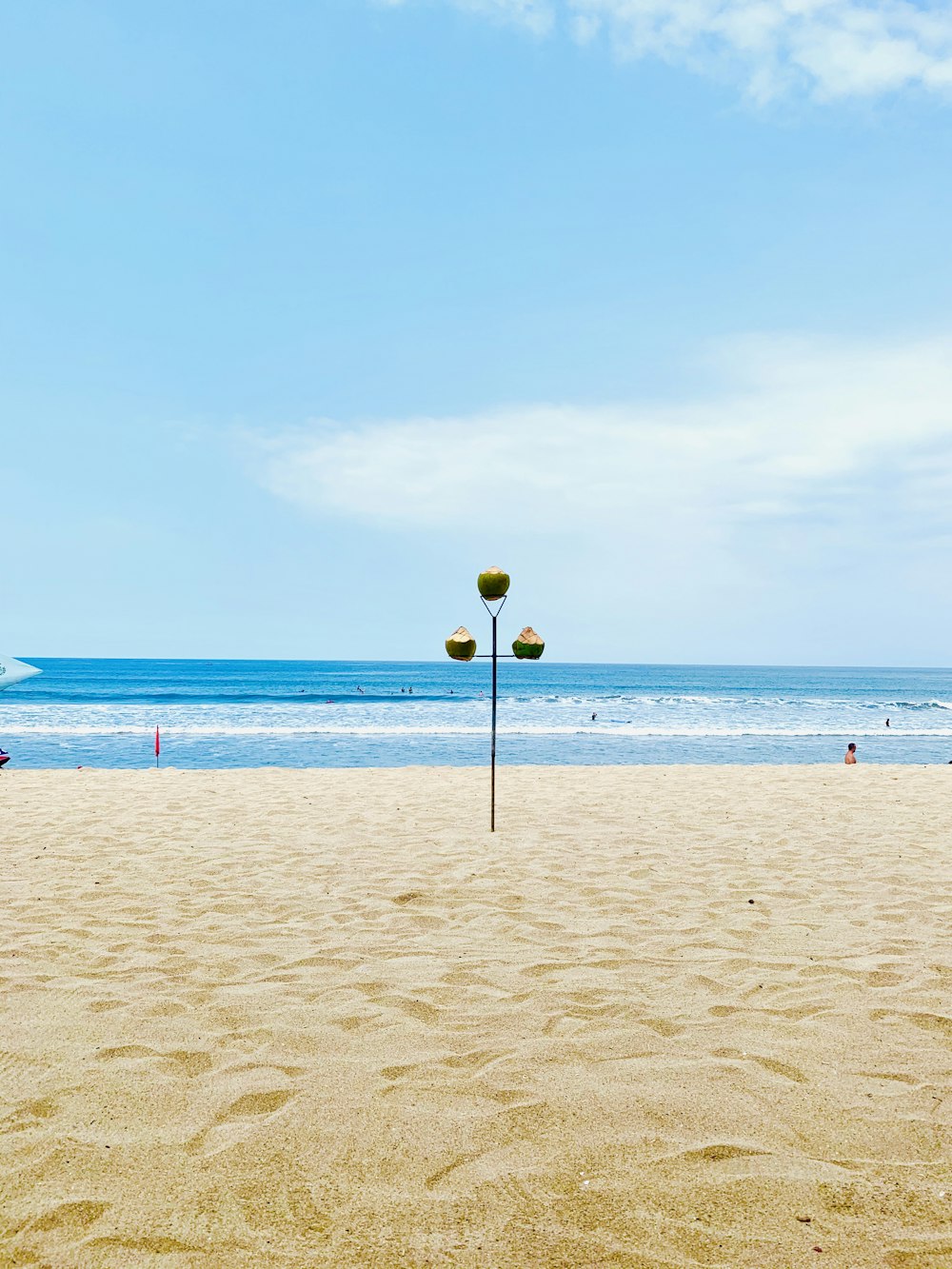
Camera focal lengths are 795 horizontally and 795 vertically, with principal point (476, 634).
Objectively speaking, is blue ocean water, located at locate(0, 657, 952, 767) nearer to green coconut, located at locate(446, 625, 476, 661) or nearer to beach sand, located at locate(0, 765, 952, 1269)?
green coconut, located at locate(446, 625, 476, 661)

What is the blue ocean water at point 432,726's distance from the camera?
2080 cm

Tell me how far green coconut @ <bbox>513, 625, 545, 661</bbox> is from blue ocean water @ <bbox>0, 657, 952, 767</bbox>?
11183 millimetres

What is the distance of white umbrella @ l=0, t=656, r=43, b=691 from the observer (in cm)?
922

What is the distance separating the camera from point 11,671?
948 cm

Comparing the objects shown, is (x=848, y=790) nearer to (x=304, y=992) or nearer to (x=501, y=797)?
(x=501, y=797)

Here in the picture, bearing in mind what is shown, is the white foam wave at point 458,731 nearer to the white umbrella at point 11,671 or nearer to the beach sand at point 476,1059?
the white umbrella at point 11,671

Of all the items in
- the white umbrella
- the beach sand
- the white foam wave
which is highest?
the white umbrella

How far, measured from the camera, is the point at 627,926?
5.35 meters

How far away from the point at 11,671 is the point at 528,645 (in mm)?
6201

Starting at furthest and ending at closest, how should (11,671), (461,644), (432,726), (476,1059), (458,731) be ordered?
(432,726) → (458,731) → (11,671) → (461,644) → (476,1059)

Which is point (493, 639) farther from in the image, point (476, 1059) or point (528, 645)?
point (476, 1059)

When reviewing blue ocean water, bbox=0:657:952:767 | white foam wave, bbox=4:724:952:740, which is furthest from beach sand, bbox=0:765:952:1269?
white foam wave, bbox=4:724:952:740

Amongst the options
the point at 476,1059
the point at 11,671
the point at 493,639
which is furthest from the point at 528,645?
the point at 11,671

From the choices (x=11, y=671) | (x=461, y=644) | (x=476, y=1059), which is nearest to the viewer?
(x=476, y=1059)
